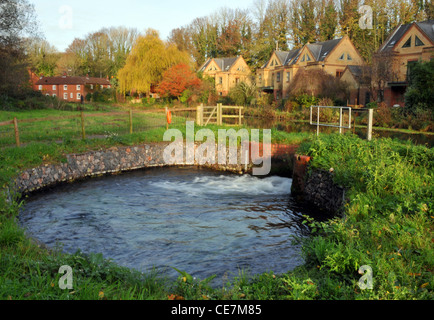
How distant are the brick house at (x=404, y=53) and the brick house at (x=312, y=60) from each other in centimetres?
943

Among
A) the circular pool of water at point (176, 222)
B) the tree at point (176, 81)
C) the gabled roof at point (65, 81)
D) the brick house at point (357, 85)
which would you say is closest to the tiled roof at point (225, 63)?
the tree at point (176, 81)

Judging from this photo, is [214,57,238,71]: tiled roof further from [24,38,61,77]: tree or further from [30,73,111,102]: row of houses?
[24,38,61,77]: tree

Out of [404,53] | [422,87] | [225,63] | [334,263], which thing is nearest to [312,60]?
[404,53]

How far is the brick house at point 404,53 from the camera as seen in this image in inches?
1645

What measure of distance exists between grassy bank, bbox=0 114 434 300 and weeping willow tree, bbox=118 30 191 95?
138 feet

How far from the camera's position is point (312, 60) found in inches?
2167

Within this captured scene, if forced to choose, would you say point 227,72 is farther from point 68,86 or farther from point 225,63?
point 68,86

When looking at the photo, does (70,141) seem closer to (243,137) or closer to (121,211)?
(121,211)

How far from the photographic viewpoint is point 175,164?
19.0 metres

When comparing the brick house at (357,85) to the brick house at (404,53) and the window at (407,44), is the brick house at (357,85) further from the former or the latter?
the window at (407,44)

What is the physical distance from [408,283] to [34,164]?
1247cm

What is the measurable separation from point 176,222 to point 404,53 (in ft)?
141

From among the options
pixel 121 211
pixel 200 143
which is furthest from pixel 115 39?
pixel 121 211

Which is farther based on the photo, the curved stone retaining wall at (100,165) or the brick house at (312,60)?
the brick house at (312,60)
